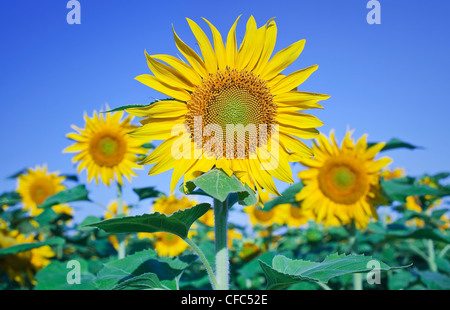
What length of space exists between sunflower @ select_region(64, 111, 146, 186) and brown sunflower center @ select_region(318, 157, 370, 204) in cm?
198

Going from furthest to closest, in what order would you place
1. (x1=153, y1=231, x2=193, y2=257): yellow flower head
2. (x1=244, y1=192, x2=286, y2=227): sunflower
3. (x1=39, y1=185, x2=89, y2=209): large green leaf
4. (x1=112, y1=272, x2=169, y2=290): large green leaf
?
1. (x1=244, y1=192, x2=286, y2=227): sunflower
2. (x1=153, y1=231, x2=193, y2=257): yellow flower head
3. (x1=39, y1=185, x2=89, y2=209): large green leaf
4. (x1=112, y1=272, x2=169, y2=290): large green leaf

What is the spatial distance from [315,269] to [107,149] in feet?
10.7

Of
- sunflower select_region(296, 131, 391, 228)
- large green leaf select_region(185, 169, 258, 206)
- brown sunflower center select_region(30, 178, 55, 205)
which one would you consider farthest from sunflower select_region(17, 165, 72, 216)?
large green leaf select_region(185, 169, 258, 206)

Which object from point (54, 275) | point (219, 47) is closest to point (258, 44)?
point (219, 47)

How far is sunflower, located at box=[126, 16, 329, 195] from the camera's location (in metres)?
2.06

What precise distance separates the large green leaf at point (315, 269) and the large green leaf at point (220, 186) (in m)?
0.30

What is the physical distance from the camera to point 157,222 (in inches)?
72.0

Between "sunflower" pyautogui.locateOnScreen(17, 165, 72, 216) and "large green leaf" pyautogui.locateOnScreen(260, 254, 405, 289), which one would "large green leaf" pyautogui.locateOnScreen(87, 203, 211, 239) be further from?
"sunflower" pyautogui.locateOnScreen(17, 165, 72, 216)

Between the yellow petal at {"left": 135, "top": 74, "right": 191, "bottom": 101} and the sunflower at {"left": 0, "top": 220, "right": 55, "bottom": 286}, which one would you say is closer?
the yellow petal at {"left": 135, "top": 74, "right": 191, "bottom": 101}

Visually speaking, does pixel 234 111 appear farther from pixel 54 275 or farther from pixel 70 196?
pixel 54 275
